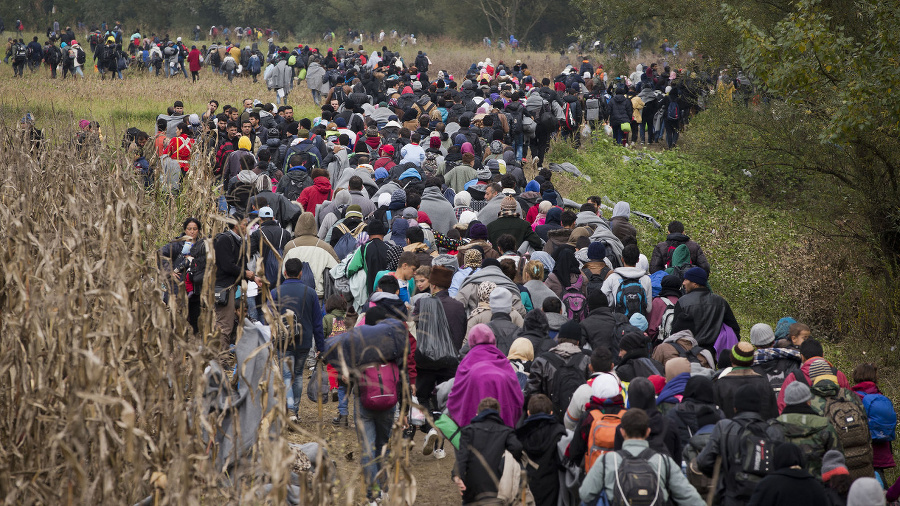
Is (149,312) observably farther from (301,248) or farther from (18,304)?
(301,248)

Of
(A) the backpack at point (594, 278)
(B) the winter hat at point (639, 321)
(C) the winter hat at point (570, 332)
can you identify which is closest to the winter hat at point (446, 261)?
(A) the backpack at point (594, 278)

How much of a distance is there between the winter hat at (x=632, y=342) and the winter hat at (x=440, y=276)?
1.88 meters

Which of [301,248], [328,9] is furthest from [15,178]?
[328,9]

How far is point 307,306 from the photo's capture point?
8273 millimetres

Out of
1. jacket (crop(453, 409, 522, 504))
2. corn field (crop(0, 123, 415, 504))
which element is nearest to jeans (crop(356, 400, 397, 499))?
corn field (crop(0, 123, 415, 504))

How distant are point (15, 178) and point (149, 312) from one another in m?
3.58

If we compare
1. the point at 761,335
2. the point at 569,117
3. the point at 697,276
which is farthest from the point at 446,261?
the point at 569,117

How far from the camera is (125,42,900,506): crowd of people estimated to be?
5.85 meters

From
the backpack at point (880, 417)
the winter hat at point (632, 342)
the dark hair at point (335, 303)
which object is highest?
the winter hat at point (632, 342)

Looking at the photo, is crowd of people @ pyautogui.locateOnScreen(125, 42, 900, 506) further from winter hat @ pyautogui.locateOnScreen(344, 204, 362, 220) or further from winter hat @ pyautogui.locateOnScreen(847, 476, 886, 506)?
winter hat @ pyautogui.locateOnScreen(344, 204, 362, 220)

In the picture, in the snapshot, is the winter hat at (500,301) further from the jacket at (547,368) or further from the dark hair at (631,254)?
the dark hair at (631,254)

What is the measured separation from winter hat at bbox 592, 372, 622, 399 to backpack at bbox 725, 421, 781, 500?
0.79m

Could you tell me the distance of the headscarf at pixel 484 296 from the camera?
840 centimetres

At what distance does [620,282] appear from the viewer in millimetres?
9242
